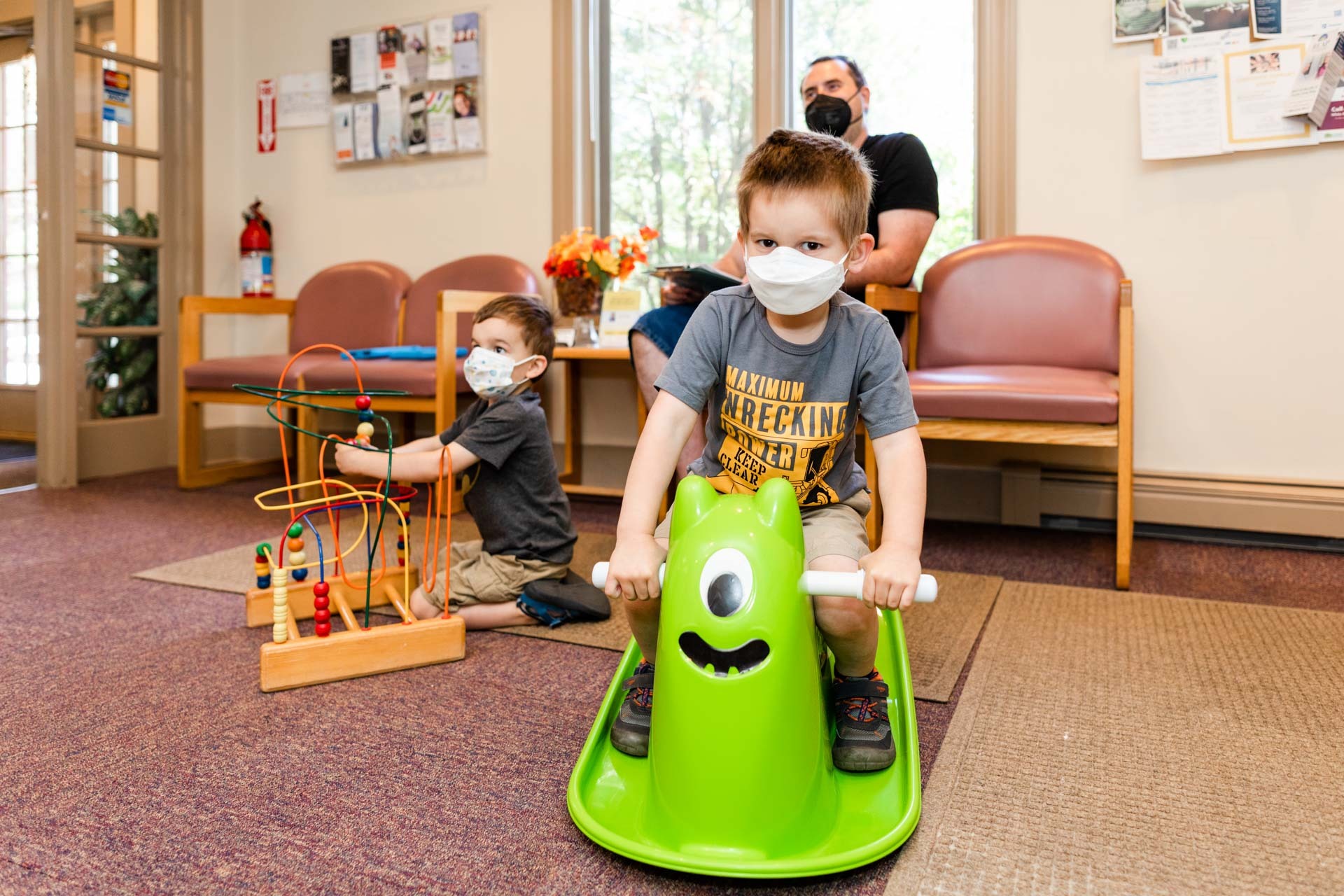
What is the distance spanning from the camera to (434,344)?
9.55 feet

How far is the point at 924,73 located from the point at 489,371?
68.4 inches

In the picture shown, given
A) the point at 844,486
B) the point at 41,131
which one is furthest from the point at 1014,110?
the point at 41,131

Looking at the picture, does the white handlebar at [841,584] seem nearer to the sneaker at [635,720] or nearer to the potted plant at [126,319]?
the sneaker at [635,720]

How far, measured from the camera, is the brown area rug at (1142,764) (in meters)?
0.85

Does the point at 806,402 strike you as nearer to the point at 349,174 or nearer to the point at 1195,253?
the point at 1195,253

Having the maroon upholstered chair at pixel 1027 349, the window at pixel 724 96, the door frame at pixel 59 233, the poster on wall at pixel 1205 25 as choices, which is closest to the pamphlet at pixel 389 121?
the window at pixel 724 96

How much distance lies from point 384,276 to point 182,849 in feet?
8.12

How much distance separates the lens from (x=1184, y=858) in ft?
2.82

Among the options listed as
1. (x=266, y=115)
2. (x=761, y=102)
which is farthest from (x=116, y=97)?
(x=761, y=102)

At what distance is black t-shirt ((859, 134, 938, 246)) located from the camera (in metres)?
2.09

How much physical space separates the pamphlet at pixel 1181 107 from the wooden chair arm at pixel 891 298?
0.68m

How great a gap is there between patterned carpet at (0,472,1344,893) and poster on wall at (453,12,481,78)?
6.43 feet

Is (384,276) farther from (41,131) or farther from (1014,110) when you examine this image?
(1014,110)

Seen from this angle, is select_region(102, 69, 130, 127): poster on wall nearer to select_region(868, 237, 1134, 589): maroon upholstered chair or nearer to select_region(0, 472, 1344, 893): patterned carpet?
select_region(0, 472, 1344, 893): patterned carpet
